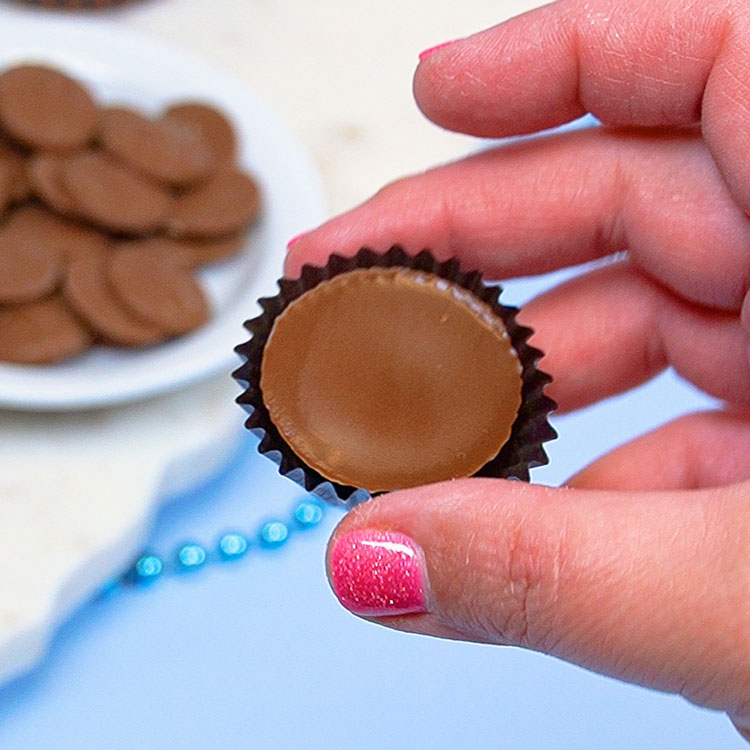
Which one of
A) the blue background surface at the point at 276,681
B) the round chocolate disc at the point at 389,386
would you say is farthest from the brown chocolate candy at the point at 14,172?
the round chocolate disc at the point at 389,386

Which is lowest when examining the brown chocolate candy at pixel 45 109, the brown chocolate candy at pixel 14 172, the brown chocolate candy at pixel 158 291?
the brown chocolate candy at pixel 158 291

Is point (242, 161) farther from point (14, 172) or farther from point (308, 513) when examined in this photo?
point (308, 513)

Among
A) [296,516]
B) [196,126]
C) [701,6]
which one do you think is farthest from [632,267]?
[196,126]

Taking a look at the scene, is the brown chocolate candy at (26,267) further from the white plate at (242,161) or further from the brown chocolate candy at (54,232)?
the white plate at (242,161)

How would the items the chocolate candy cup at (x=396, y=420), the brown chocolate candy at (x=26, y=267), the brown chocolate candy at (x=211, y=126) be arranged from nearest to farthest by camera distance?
1. the chocolate candy cup at (x=396, y=420)
2. the brown chocolate candy at (x=26, y=267)
3. the brown chocolate candy at (x=211, y=126)

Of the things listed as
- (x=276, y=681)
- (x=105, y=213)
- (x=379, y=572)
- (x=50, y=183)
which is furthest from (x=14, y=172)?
(x=379, y=572)

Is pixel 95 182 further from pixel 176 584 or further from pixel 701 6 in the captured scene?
pixel 701 6

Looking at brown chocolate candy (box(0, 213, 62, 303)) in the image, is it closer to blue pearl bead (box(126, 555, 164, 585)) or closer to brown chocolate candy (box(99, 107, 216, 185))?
brown chocolate candy (box(99, 107, 216, 185))

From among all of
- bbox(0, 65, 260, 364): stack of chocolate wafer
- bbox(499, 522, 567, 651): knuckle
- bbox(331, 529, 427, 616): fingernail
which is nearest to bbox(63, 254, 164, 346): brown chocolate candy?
bbox(0, 65, 260, 364): stack of chocolate wafer
